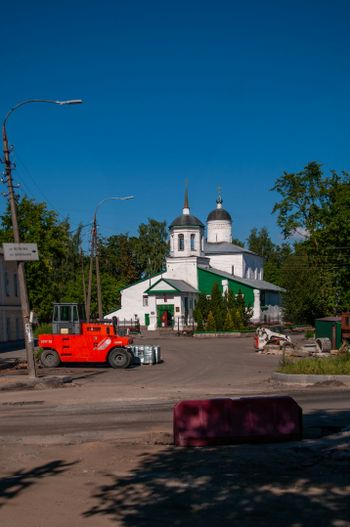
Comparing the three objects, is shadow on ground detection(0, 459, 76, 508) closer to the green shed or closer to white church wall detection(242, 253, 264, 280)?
the green shed

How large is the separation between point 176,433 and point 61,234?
179 feet

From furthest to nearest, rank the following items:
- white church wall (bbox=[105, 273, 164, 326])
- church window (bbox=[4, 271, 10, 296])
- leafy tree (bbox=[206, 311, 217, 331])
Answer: white church wall (bbox=[105, 273, 164, 326]) < leafy tree (bbox=[206, 311, 217, 331]) < church window (bbox=[4, 271, 10, 296])

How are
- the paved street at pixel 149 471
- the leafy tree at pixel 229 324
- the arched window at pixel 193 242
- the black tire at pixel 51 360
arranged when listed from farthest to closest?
the arched window at pixel 193 242
the leafy tree at pixel 229 324
the black tire at pixel 51 360
the paved street at pixel 149 471

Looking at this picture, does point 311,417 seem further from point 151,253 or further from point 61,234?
point 151,253

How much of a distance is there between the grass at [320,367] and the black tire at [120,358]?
9.23m

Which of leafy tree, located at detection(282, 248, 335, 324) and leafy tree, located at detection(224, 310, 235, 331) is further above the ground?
leafy tree, located at detection(282, 248, 335, 324)

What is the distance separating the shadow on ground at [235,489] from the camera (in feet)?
25.6

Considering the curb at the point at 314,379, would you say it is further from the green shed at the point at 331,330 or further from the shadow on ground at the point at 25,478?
the green shed at the point at 331,330

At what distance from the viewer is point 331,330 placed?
132 ft

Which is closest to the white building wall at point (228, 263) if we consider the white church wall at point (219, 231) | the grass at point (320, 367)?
the white church wall at point (219, 231)

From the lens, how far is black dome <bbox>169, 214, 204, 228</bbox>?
85.8 metres

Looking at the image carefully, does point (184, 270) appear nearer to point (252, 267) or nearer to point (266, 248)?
point (252, 267)

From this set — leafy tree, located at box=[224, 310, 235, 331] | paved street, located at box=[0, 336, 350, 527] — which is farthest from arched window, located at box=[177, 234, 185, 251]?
paved street, located at box=[0, 336, 350, 527]

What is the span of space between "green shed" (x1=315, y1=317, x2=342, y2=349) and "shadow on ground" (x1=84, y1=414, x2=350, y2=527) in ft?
91.3
